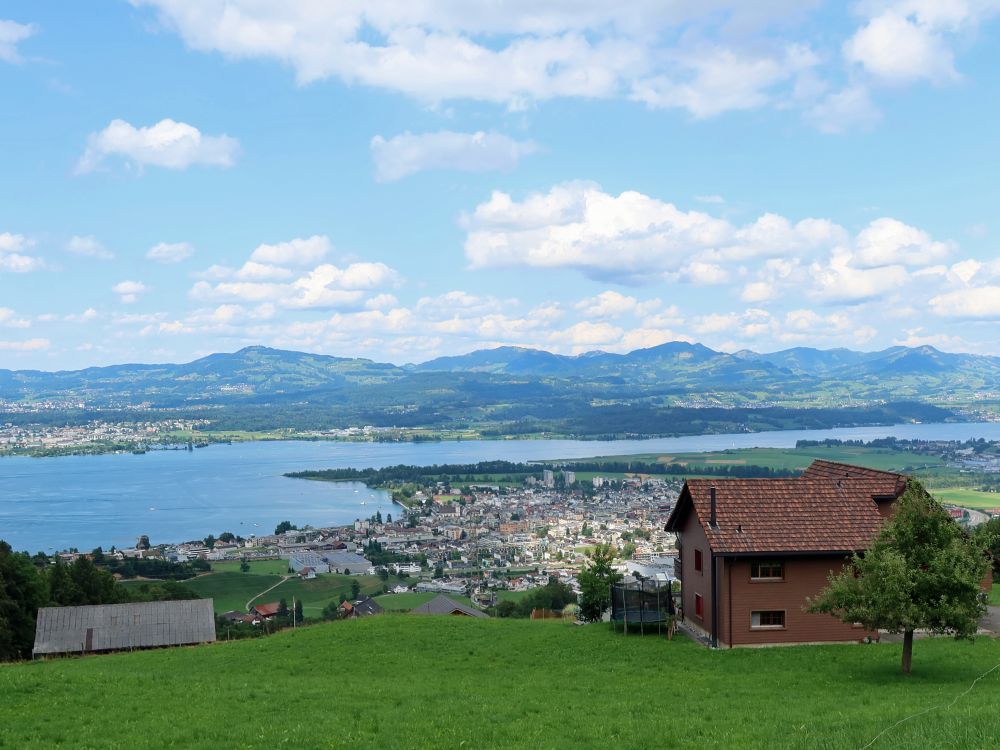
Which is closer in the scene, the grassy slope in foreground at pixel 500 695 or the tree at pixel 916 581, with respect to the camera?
the grassy slope in foreground at pixel 500 695

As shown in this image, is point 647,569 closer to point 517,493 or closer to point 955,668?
point 955,668

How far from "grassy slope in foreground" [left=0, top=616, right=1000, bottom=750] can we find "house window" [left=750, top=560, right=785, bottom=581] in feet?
6.27

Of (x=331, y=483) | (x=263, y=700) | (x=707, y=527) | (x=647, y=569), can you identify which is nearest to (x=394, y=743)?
(x=263, y=700)

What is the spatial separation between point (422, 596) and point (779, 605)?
47757mm

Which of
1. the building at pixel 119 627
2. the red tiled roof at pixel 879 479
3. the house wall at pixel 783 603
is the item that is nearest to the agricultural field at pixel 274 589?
the building at pixel 119 627

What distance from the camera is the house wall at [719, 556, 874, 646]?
21.8 meters

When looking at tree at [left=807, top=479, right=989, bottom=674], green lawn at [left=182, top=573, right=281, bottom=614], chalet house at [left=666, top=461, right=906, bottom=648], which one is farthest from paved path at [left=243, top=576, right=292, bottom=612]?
tree at [left=807, top=479, right=989, bottom=674]

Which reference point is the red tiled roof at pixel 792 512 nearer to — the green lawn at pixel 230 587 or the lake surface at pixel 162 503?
Result: the green lawn at pixel 230 587

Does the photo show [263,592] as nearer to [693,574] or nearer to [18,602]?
[18,602]

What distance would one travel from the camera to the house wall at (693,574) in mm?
22672

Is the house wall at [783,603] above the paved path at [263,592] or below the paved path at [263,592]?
above

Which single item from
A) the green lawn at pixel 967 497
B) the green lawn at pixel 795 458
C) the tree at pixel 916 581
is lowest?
the green lawn at pixel 967 497

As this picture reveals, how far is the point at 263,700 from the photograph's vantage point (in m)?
15.5

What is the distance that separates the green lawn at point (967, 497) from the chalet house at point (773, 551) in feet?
280
